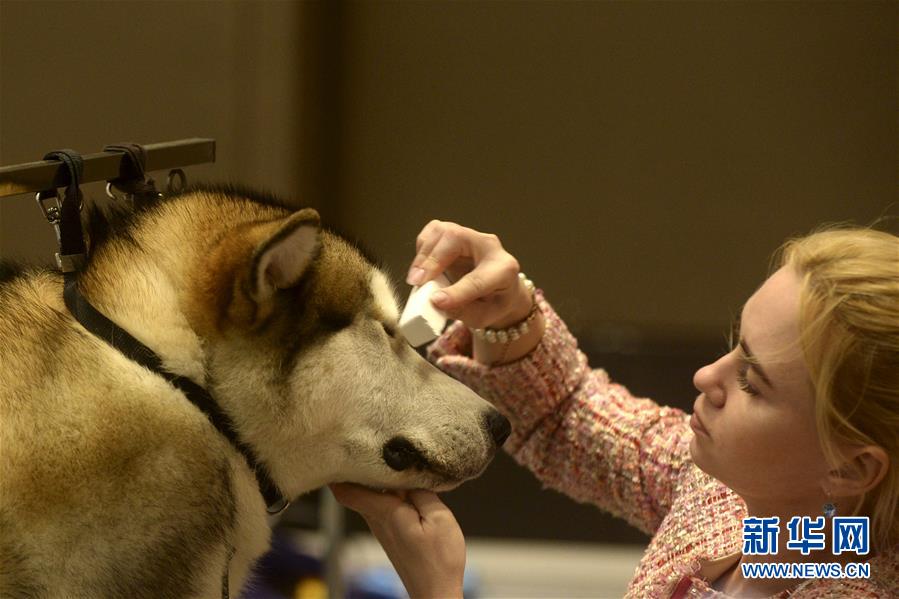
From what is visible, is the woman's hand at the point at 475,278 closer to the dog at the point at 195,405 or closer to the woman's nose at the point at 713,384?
the dog at the point at 195,405

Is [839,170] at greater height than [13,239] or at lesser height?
greater

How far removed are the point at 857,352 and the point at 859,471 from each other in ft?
0.46

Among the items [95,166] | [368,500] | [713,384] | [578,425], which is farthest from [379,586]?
[95,166]

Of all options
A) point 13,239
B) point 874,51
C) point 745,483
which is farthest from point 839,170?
point 13,239

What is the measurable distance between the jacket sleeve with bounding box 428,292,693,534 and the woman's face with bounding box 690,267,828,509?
0.90 ft

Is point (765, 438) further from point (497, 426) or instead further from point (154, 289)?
point (154, 289)

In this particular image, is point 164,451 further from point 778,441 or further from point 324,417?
point 778,441

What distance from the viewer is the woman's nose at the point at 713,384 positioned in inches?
45.1

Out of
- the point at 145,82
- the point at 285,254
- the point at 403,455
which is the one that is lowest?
the point at 403,455

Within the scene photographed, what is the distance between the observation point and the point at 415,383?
116 cm

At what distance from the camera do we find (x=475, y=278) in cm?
129

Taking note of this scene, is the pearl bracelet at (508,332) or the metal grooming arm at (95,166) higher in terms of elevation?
the metal grooming arm at (95,166)

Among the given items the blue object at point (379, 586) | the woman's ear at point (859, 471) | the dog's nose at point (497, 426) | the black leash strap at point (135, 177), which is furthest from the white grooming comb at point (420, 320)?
the blue object at point (379, 586)

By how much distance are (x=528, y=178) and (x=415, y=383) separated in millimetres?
2162
